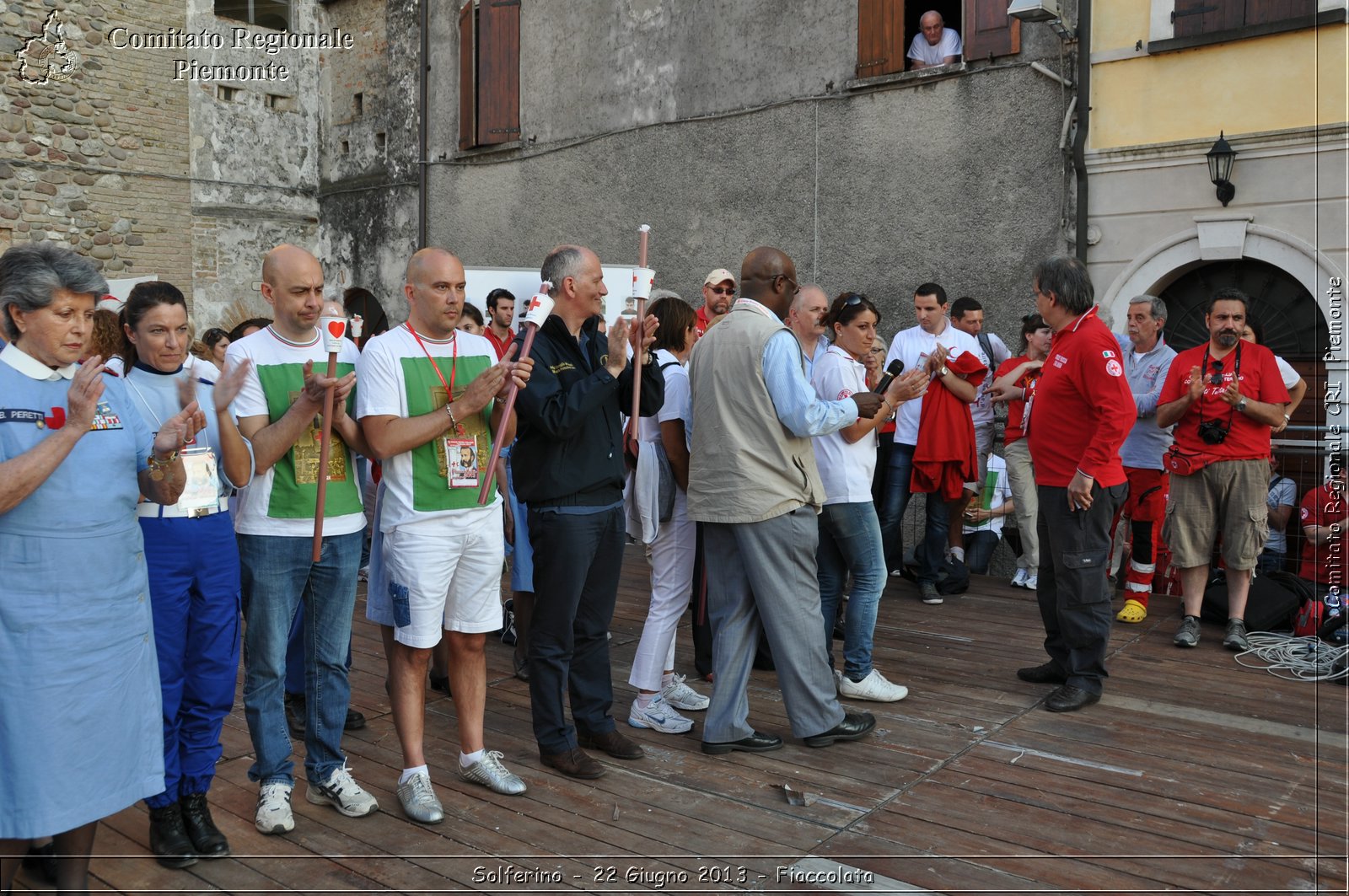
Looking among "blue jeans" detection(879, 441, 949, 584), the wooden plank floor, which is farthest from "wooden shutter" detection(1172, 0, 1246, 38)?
the wooden plank floor

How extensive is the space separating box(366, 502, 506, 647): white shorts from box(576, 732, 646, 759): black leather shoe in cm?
80

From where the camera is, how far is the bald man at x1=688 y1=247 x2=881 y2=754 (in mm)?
4578

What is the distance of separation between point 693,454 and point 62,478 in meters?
2.43

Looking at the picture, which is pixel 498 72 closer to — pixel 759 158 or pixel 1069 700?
pixel 759 158

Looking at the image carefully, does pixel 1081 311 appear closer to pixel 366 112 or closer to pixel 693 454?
pixel 693 454

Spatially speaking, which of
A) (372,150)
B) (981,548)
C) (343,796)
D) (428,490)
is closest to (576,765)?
(343,796)

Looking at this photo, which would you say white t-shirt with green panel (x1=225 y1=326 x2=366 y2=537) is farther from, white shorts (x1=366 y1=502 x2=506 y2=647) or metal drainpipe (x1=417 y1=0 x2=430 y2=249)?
metal drainpipe (x1=417 y1=0 x2=430 y2=249)

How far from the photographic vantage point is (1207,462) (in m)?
6.43

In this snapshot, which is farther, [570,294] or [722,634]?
[722,634]

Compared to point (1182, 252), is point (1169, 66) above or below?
above

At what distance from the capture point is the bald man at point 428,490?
389cm

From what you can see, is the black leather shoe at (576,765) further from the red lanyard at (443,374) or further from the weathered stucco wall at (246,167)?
the weathered stucco wall at (246,167)

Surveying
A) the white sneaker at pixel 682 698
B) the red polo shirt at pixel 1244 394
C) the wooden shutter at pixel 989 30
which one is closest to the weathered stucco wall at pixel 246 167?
the wooden shutter at pixel 989 30

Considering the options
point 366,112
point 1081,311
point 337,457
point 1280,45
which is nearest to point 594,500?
point 337,457
